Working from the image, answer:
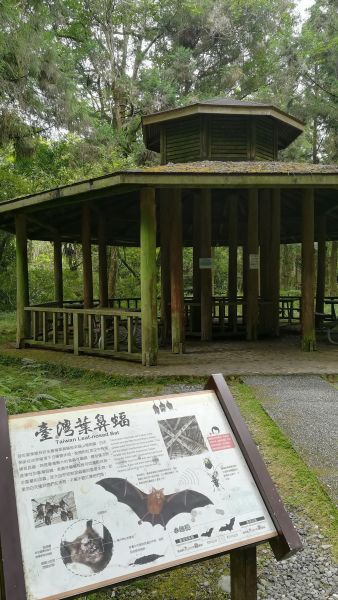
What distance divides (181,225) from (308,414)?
15.7 feet

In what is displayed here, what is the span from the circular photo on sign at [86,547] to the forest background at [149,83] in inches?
559

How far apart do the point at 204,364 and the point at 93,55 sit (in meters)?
24.1

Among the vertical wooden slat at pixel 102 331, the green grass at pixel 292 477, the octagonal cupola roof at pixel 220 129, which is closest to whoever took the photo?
the green grass at pixel 292 477

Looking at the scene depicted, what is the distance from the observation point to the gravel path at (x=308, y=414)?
400 cm

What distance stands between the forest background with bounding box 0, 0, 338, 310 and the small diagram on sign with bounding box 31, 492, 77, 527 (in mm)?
14081

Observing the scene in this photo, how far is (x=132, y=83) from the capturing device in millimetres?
24406

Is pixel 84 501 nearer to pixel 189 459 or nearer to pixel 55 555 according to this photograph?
pixel 55 555

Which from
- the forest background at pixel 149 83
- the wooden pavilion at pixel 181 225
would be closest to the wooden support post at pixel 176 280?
the wooden pavilion at pixel 181 225

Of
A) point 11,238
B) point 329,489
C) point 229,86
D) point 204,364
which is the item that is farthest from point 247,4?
point 329,489

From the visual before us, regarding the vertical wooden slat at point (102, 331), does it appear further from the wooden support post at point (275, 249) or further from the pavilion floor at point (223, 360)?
the wooden support post at point (275, 249)

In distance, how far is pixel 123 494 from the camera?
1967 mm

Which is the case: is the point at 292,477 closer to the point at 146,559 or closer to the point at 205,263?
the point at 146,559

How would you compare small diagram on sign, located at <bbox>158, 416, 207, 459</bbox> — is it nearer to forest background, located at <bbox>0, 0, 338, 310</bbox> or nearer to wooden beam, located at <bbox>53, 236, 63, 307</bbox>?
wooden beam, located at <bbox>53, 236, 63, 307</bbox>

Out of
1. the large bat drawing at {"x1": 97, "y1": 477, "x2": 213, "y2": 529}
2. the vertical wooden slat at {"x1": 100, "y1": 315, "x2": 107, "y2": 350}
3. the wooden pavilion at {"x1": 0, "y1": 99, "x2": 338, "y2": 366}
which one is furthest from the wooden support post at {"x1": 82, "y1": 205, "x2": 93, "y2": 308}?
the large bat drawing at {"x1": 97, "y1": 477, "x2": 213, "y2": 529}
